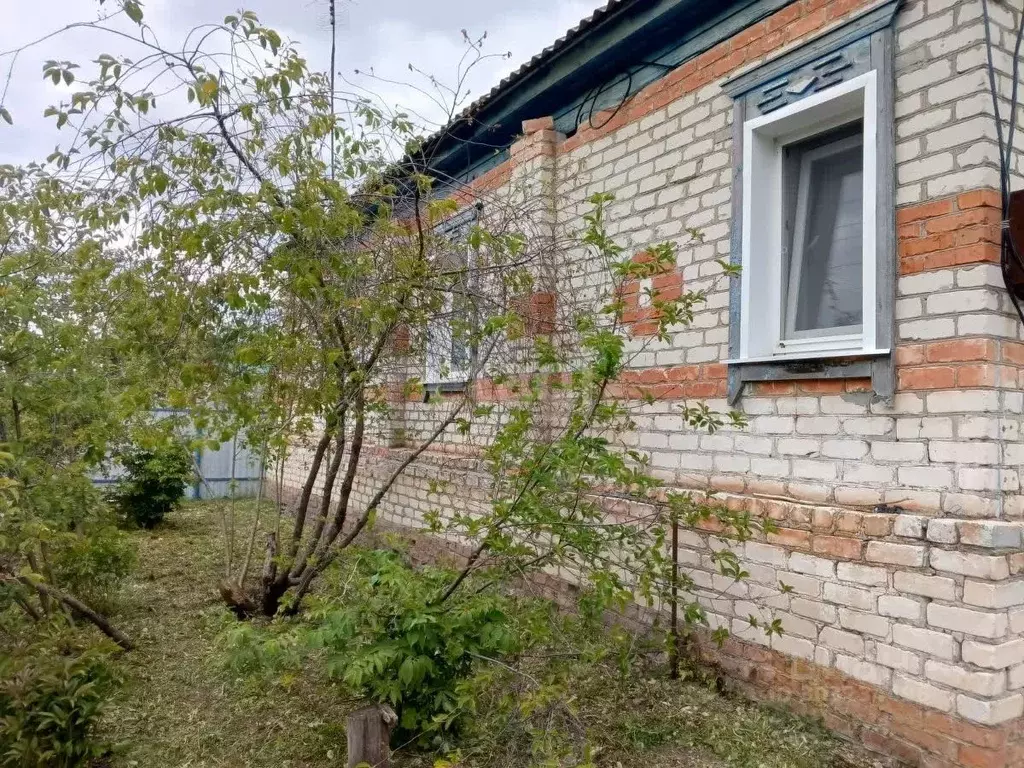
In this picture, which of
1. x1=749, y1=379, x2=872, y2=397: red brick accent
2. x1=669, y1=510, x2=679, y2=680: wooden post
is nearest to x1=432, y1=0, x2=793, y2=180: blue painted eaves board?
x1=749, y1=379, x2=872, y2=397: red brick accent

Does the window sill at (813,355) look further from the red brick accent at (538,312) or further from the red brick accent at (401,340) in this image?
the red brick accent at (401,340)

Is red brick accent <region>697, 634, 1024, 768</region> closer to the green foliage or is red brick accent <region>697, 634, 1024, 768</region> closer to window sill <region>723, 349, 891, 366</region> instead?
window sill <region>723, 349, 891, 366</region>

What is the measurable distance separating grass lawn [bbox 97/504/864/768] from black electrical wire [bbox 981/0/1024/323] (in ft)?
6.70

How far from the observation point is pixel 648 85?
4.29 m

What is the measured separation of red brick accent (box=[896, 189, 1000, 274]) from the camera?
8.54 feet

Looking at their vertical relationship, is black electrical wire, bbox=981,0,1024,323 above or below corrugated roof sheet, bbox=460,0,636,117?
below

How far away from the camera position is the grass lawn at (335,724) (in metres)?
2.81

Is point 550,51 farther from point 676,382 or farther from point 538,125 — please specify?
point 676,382

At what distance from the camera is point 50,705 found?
2496mm

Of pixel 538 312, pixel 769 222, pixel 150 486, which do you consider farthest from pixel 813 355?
pixel 150 486

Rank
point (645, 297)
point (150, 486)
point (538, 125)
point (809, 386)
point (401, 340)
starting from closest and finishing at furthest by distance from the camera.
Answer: point (809, 386)
point (645, 297)
point (401, 340)
point (538, 125)
point (150, 486)

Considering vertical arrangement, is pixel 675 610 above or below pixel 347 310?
below

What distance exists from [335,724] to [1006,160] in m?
3.74

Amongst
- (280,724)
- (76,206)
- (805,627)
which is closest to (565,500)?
(805,627)
